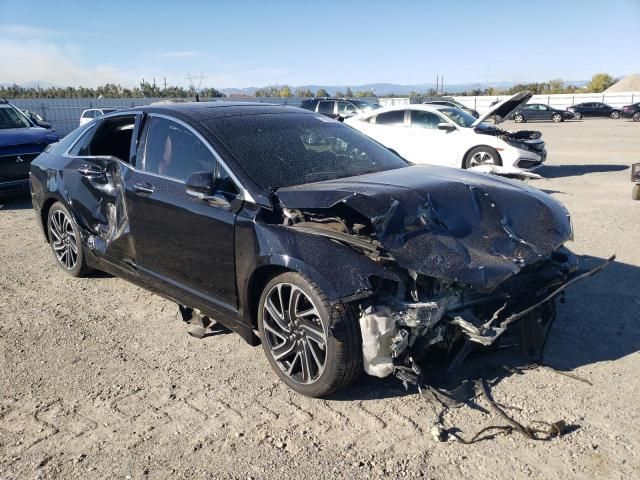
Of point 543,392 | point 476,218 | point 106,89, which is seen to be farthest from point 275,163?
point 106,89

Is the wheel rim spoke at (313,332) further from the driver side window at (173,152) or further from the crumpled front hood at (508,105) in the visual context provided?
the crumpled front hood at (508,105)

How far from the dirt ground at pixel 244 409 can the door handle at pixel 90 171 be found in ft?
4.00

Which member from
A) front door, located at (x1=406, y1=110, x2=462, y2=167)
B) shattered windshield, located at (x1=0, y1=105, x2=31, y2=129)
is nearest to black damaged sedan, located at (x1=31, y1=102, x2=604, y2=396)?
shattered windshield, located at (x1=0, y1=105, x2=31, y2=129)

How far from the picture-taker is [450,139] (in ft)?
41.0

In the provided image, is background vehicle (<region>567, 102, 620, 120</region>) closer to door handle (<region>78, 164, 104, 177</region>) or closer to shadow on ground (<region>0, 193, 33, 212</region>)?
shadow on ground (<region>0, 193, 33, 212</region>)

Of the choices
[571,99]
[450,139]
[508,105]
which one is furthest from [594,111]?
[508,105]

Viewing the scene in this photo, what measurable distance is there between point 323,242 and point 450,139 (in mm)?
9895

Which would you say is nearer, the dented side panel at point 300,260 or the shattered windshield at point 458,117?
the dented side panel at point 300,260

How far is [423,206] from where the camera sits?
3.46 m

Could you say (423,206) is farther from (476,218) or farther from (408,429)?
(408,429)

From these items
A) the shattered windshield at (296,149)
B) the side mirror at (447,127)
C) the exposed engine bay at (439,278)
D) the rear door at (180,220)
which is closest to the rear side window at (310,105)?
the side mirror at (447,127)

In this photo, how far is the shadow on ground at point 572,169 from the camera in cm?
1316

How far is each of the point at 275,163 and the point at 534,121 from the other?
40524 mm

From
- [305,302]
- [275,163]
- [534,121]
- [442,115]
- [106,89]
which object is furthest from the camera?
[106,89]
